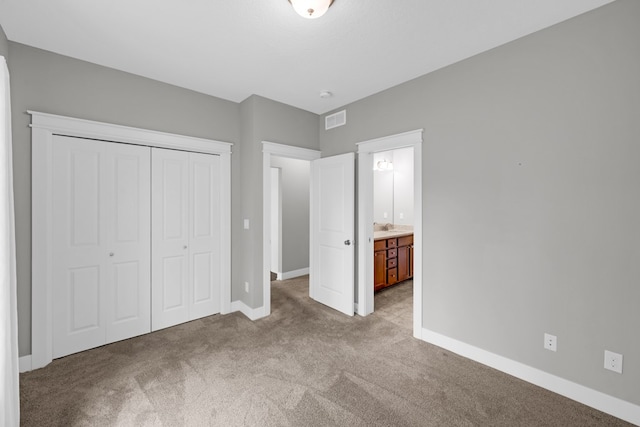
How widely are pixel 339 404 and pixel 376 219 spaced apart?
4.45 m

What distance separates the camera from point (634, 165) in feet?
5.79

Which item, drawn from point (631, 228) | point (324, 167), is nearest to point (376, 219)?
point (324, 167)

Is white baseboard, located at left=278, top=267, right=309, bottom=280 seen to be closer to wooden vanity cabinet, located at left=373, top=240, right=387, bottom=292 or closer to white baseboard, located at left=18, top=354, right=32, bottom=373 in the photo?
wooden vanity cabinet, located at left=373, top=240, right=387, bottom=292

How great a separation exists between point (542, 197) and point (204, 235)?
3374 millimetres

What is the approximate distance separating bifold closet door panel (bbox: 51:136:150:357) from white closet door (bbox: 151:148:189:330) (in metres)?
0.09

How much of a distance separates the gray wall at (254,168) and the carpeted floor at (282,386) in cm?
66

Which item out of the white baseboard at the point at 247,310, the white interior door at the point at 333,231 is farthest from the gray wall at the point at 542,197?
the white baseboard at the point at 247,310

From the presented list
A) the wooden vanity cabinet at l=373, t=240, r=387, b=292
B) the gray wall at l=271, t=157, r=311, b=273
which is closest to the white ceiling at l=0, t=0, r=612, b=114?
the wooden vanity cabinet at l=373, t=240, r=387, b=292

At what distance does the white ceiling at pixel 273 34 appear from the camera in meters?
1.88

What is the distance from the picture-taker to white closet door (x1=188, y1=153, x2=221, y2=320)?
327cm

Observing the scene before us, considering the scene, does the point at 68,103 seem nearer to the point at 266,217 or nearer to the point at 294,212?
the point at 266,217

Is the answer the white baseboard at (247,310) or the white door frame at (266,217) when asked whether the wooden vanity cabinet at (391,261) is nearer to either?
the white door frame at (266,217)

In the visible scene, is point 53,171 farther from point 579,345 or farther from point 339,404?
point 579,345

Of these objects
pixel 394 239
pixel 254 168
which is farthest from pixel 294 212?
pixel 254 168
